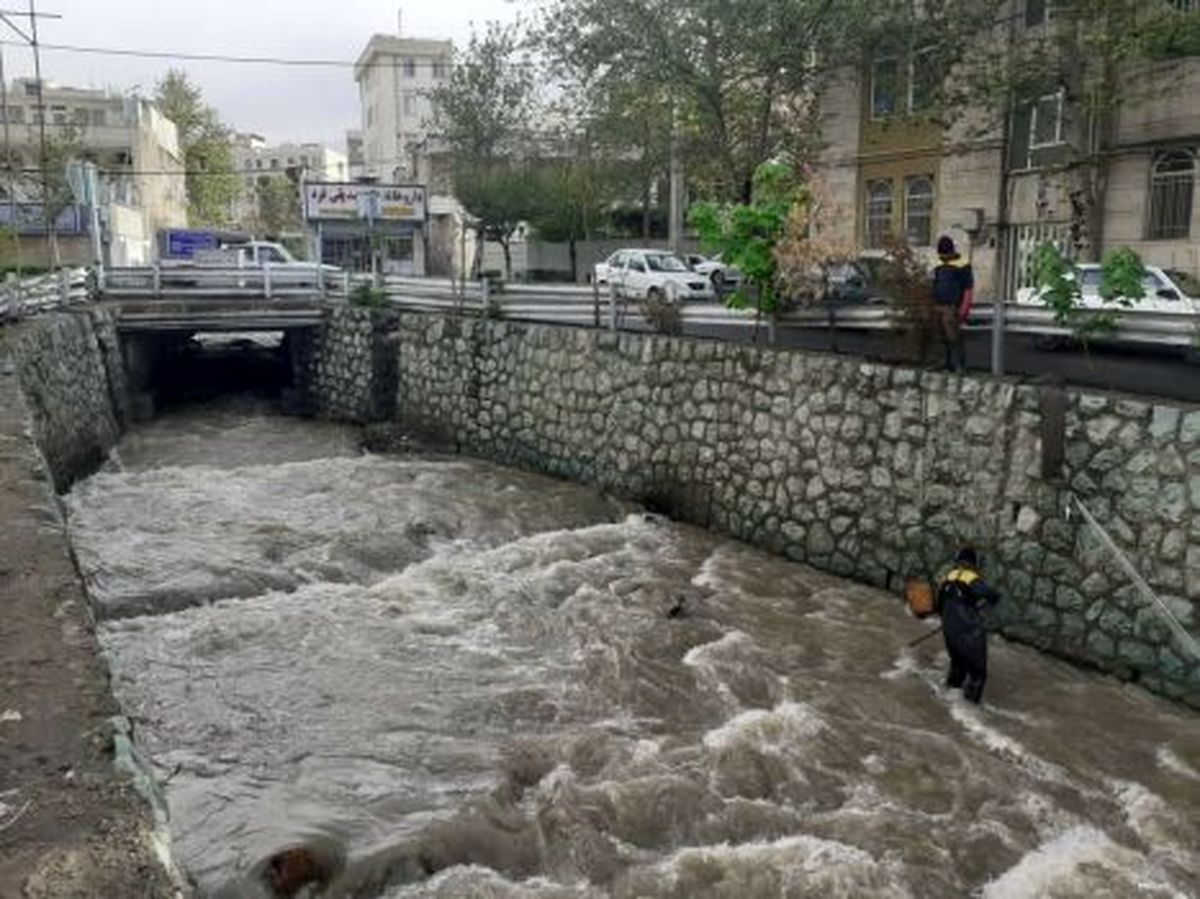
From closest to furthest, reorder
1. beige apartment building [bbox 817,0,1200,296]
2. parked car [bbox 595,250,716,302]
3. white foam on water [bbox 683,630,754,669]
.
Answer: white foam on water [bbox 683,630,754,669]
beige apartment building [bbox 817,0,1200,296]
parked car [bbox 595,250,716,302]

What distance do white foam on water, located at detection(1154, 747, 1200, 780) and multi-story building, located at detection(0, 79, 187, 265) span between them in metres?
32.7

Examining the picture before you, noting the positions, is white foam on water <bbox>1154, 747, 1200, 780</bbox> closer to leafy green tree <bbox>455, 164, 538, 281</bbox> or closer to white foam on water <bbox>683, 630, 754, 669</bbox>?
white foam on water <bbox>683, 630, 754, 669</bbox>

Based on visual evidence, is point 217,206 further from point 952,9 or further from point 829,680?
point 829,680

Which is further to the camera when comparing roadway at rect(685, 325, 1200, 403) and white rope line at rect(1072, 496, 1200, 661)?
roadway at rect(685, 325, 1200, 403)

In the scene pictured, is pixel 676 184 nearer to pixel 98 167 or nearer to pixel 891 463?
pixel 891 463

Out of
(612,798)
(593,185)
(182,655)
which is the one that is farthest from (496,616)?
(593,185)

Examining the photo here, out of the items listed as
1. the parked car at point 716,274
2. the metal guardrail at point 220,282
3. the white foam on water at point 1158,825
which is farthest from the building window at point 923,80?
the white foam on water at point 1158,825

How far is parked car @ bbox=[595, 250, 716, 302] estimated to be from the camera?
74.3ft

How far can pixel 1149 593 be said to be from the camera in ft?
27.6

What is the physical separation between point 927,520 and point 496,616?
14.2ft

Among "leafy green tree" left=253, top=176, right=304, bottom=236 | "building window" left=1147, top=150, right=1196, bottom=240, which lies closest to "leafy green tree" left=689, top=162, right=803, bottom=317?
"building window" left=1147, top=150, right=1196, bottom=240

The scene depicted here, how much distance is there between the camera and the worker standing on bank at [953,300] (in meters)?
11.0

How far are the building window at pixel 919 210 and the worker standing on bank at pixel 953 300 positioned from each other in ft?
56.3

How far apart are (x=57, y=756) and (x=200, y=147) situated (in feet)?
237
